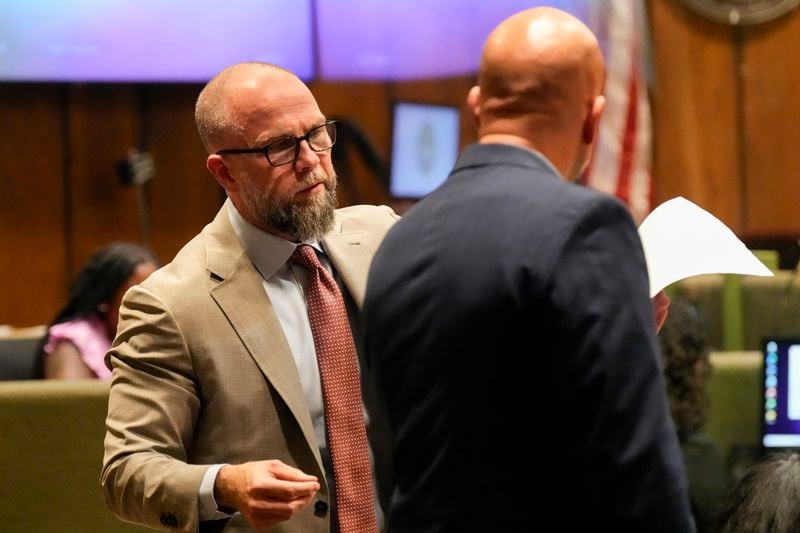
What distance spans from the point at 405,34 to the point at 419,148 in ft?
1.88

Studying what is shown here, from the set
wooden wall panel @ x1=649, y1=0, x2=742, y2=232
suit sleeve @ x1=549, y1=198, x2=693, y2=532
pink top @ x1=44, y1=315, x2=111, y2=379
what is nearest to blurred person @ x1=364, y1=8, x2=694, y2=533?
suit sleeve @ x1=549, y1=198, x2=693, y2=532

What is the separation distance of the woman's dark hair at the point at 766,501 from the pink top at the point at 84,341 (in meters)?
2.74

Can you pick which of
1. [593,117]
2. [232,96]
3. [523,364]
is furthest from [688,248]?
[232,96]

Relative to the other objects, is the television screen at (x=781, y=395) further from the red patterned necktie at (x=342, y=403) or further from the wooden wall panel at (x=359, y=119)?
the wooden wall panel at (x=359, y=119)

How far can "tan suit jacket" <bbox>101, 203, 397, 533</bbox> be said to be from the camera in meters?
1.85

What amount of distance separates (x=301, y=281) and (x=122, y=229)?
13.4 ft

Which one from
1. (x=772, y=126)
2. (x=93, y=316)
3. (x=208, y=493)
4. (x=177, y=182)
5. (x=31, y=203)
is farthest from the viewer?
(x=772, y=126)

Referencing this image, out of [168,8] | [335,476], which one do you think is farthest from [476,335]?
[168,8]

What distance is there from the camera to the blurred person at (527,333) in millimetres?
1277

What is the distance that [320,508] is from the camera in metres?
1.89

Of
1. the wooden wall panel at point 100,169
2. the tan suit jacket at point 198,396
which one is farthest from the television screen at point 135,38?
the tan suit jacket at point 198,396

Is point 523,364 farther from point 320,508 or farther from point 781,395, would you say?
point 781,395

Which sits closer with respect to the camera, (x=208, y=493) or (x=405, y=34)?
(x=208, y=493)

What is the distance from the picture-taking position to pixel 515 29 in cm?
139
